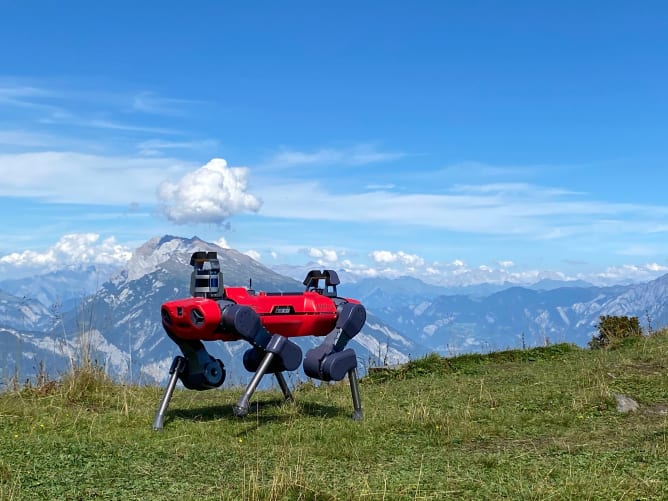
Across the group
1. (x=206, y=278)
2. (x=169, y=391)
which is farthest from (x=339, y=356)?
(x=169, y=391)

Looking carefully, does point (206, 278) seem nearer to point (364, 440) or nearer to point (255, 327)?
point (255, 327)

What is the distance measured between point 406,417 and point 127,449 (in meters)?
4.00

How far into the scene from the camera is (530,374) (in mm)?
14430

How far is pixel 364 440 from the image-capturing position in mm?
8828

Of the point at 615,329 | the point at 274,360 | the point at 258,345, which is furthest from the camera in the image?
the point at 615,329

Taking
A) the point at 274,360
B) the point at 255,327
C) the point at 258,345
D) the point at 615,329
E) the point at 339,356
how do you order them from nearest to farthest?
the point at 255,327 < the point at 258,345 < the point at 274,360 < the point at 339,356 < the point at 615,329

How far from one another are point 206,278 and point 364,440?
10.1 feet

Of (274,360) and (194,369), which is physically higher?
(274,360)

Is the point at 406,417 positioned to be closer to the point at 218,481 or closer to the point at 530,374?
the point at 218,481

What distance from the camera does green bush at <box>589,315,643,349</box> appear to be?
21120mm

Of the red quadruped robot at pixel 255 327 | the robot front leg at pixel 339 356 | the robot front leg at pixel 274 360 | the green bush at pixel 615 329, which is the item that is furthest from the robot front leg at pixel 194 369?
the green bush at pixel 615 329

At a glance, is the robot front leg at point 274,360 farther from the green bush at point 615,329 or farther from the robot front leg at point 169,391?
the green bush at point 615,329

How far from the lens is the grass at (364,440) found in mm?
6109

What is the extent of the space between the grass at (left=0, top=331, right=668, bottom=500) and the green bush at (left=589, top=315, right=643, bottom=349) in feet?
19.4
